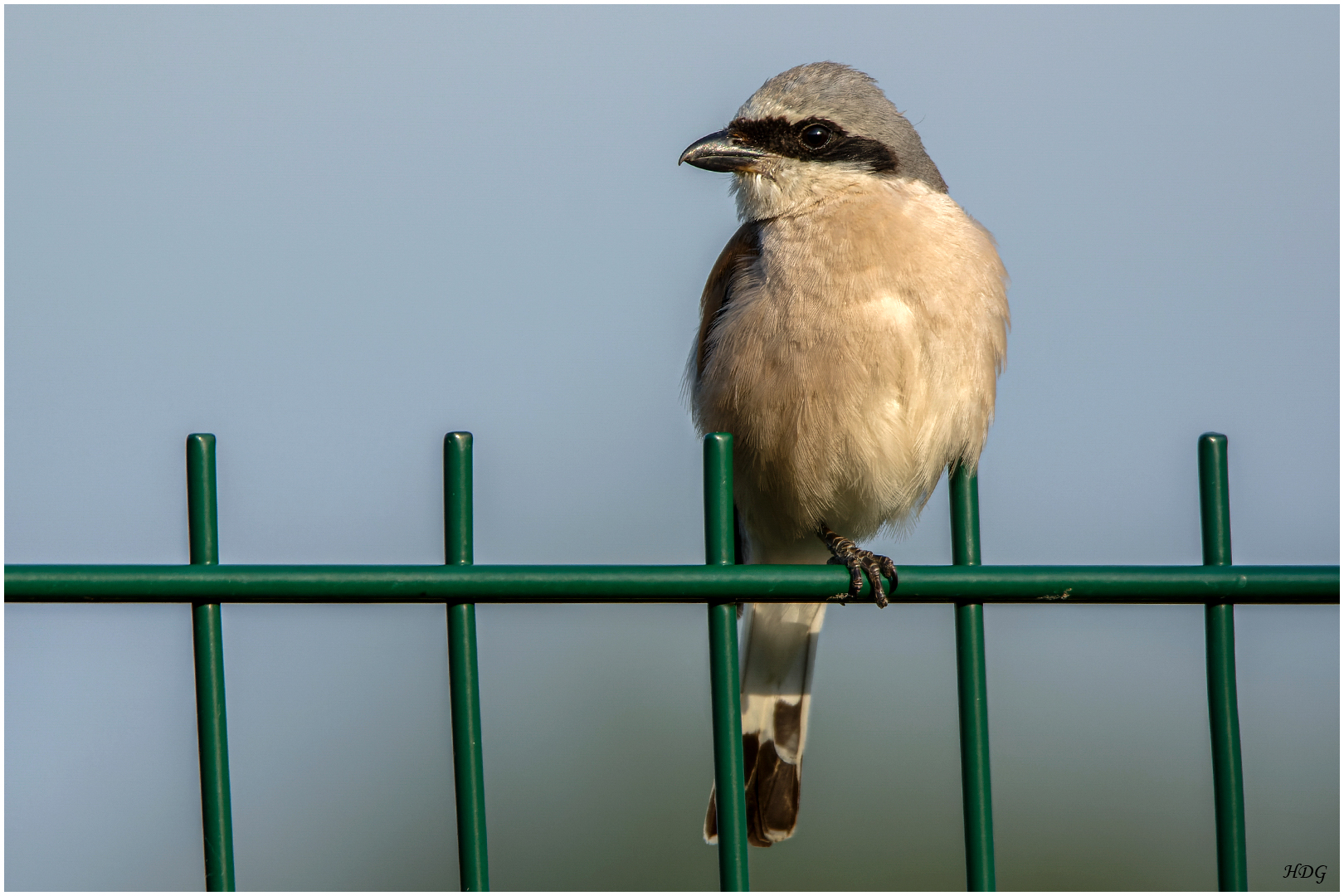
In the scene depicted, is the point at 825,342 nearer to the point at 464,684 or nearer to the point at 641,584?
the point at 641,584

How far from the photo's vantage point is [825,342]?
2.99 metres

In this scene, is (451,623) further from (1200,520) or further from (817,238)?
(817,238)

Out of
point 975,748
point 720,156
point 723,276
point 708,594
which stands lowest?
point 975,748

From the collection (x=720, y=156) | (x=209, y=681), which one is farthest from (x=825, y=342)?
(x=209, y=681)

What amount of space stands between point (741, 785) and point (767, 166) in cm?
198

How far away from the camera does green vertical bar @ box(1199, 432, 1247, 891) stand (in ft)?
6.07

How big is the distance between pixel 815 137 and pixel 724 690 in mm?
2003

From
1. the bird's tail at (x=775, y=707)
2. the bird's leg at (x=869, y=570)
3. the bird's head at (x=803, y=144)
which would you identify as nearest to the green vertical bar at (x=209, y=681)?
the bird's leg at (x=869, y=570)

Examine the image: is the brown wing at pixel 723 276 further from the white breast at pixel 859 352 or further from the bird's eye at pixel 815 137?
the bird's eye at pixel 815 137

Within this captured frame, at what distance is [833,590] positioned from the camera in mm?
1793

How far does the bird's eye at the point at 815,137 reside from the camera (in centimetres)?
335

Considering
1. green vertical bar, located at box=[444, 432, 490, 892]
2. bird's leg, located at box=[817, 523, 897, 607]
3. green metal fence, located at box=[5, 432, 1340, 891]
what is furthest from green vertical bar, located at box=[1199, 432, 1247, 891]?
green vertical bar, located at box=[444, 432, 490, 892]

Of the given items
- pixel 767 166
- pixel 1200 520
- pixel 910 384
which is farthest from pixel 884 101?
pixel 1200 520

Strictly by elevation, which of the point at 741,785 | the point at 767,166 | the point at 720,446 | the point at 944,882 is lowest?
the point at 944,882
